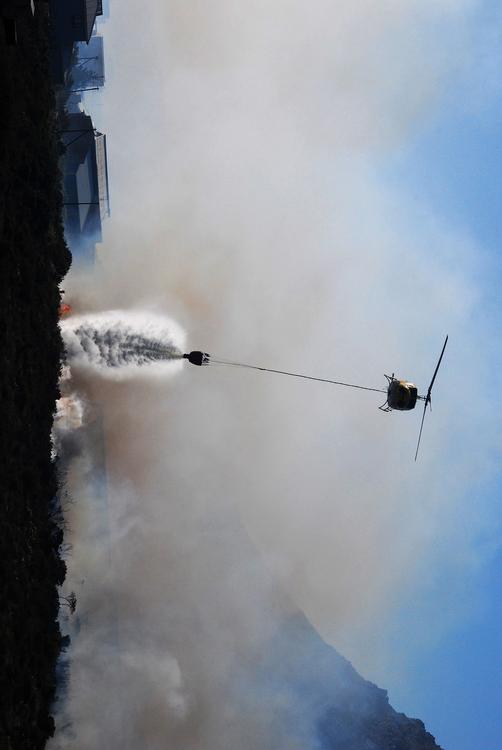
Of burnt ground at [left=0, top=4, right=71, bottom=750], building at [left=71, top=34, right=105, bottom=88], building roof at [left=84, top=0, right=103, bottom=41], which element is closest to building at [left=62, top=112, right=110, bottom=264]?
building at [left=71, top=34, right=105, bottom=88]

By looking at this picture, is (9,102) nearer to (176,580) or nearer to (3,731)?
(3,731)

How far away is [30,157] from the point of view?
28812 mm

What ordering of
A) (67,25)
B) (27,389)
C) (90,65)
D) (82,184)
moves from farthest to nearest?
1. (90,65)
2. (82,184)
3. (67,25)
4. (27,389)

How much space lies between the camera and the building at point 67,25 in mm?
44250

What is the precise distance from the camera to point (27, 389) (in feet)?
87.9

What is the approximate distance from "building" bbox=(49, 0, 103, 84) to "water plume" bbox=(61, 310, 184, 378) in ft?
70.7

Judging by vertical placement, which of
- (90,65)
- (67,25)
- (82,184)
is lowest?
(82,184)

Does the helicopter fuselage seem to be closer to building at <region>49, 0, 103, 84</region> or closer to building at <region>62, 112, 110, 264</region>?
building at <region>62, 112, 110, 264</region>

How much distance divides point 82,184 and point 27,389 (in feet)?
83.1

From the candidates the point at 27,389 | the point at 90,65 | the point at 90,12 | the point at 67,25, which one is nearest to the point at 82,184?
the point at 67,25

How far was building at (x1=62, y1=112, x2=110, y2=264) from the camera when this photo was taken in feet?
147

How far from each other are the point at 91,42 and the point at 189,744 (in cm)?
5878

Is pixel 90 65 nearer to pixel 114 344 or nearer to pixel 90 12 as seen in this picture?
pixel 90 12

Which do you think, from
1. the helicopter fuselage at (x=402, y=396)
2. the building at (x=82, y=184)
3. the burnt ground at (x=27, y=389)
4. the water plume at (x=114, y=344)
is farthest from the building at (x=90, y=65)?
the helicopter fuselage at (x=402, y=396)
